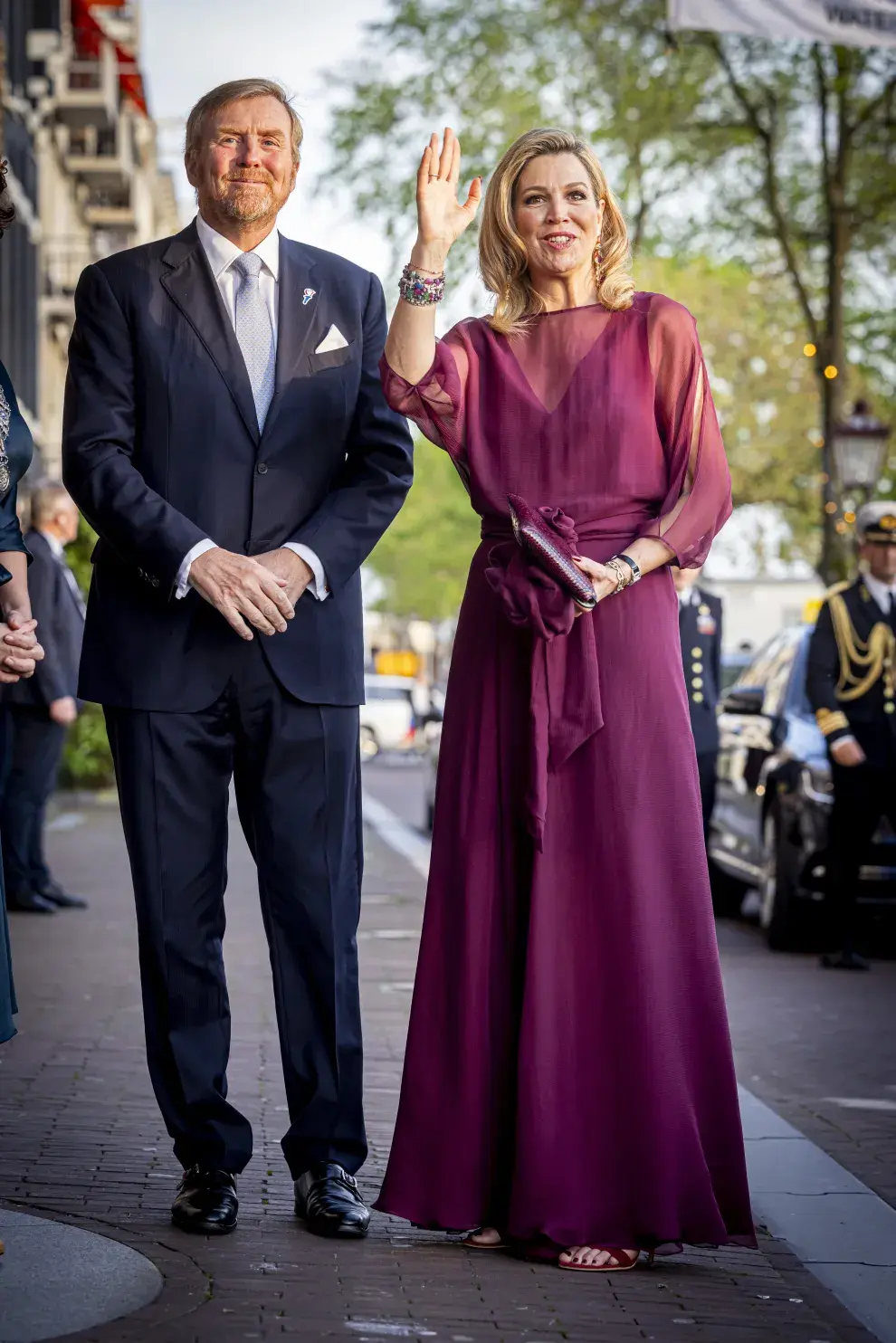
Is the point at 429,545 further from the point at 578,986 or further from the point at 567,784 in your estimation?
the point at 578,986

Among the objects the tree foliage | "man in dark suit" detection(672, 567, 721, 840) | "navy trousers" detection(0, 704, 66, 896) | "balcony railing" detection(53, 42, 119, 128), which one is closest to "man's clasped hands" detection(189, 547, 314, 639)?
"man in dark suit" detection(672, 567, 721, 840)

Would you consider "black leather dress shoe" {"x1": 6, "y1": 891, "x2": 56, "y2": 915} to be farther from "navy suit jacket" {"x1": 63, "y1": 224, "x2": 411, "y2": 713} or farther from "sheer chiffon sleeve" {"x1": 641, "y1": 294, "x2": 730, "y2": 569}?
"sheer chiffon sleeve" {"x1": 641, "y1": 294, "x2": 730, "y2": 569}

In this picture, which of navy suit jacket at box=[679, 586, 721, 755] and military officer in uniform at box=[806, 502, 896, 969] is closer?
military officer in uniform at box=[806, 502, 896, 969]

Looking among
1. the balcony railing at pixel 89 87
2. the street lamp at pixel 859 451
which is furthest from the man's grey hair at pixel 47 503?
the balcony railing at pixel 89 87

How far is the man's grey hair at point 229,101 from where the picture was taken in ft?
15.0

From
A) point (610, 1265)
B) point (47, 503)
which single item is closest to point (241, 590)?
point (610, 1265)

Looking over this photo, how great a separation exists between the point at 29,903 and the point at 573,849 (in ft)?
24.0

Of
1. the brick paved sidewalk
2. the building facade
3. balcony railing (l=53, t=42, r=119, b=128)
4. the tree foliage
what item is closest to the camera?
the brick paved sidewalk

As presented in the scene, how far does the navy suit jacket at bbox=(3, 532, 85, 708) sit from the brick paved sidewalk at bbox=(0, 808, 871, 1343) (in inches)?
149

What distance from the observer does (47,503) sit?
11.0 meters

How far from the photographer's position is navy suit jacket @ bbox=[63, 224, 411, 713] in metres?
4.49

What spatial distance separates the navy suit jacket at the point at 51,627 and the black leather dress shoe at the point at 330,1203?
635cm

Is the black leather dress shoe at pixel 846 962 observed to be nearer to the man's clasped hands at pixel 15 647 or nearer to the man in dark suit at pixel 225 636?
the man in dark suit at pixel 225 636

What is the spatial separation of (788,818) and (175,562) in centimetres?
663
